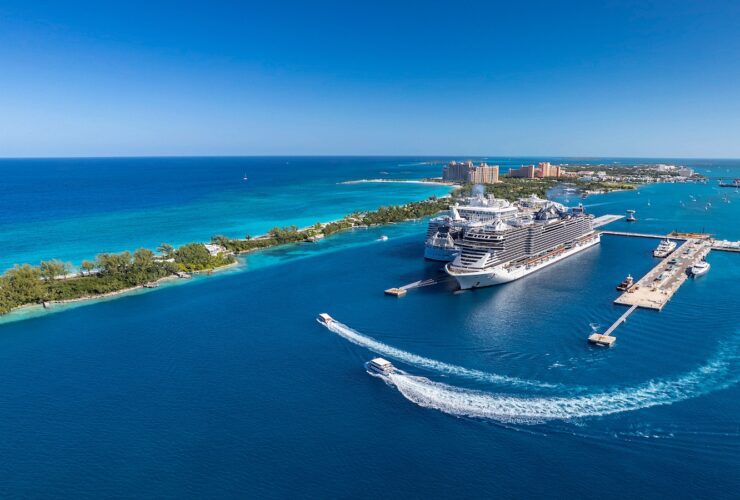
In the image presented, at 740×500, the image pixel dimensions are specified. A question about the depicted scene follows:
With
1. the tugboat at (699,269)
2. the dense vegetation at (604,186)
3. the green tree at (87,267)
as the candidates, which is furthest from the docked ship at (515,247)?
the dense vegetation at (604,186)

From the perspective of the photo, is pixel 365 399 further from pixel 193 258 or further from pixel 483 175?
pixel 483 175

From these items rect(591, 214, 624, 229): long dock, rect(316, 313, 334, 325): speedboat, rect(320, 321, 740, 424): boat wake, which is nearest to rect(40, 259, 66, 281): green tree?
rect(316, 313, 334, 325): speedboat

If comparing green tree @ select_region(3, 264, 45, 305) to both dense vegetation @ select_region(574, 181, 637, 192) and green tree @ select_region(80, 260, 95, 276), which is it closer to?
green tree @ select_region(80, 260, 95, 276)

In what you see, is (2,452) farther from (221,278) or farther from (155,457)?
(221,278)

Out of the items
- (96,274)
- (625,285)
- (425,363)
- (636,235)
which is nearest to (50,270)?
(96,274)

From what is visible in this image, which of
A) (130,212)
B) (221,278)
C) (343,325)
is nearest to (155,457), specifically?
(343,325)

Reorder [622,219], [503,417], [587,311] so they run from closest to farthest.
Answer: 1. [503,417]
2. [587,311]
3. [622,219]

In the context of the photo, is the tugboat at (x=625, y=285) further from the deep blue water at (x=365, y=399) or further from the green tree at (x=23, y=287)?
the green tree at (x=23, y=287)
